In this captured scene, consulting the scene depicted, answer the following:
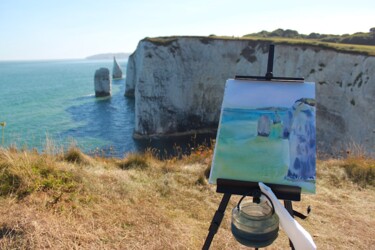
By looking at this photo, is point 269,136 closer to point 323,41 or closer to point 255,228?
point 255,228

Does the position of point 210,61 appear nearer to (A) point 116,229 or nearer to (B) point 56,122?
(B) point 56,122

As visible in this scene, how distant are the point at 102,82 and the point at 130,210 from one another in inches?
2169

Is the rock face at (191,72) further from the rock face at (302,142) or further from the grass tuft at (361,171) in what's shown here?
the rock face at (302,142)

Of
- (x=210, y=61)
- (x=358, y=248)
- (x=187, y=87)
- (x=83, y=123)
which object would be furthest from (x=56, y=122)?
(x=358, y=248)

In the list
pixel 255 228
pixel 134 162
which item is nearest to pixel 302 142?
pixel 255 228

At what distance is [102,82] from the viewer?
57.8 m

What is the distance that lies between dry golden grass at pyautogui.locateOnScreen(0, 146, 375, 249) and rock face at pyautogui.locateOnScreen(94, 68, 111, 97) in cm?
5197

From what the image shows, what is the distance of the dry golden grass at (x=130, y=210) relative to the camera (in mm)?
4574

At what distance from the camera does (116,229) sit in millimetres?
4922

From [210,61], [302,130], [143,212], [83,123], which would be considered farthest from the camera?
[83,123]

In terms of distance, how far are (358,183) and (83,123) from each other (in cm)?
3369

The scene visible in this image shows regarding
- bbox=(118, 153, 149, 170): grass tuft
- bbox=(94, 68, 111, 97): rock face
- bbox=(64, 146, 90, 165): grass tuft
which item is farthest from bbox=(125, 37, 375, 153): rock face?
bbox=(94, 68, 111, 97): rock face

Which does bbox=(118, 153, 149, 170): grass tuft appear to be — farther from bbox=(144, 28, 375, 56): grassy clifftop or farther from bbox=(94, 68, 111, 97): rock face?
bbox=(94, 68, 111, 97): rock face

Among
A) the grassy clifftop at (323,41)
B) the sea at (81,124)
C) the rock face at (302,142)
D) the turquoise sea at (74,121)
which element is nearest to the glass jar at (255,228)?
the rock face at (302,142)
